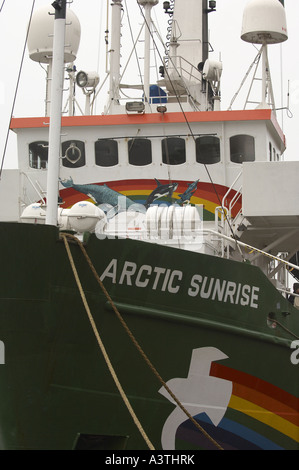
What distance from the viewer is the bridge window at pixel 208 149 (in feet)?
43.0

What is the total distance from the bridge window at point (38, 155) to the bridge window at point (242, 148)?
120 inches

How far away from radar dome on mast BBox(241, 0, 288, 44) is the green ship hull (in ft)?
19.3

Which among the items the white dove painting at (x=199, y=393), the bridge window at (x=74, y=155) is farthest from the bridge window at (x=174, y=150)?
the white dove painting at (x=199, y=393)

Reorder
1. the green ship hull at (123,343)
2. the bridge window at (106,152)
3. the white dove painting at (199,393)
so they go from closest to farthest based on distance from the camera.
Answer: the green ship hull at (123,343), the white dove painting at (199,393), the bridge window at (106,152)

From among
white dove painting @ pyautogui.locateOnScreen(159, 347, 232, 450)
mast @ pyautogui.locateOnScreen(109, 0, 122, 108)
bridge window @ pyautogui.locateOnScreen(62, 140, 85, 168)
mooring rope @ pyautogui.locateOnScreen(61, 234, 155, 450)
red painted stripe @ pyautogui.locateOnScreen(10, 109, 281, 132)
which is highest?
mast @ pyautogui.locateOnScreen(109, 0, 122, 108)

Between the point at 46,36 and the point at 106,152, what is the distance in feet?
7.54

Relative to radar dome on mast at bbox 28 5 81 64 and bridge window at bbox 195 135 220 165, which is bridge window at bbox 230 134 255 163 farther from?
radar dome on mast at bbox 28 5 81 64

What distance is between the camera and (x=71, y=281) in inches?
332

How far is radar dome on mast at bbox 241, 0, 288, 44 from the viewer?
1391 centimetres

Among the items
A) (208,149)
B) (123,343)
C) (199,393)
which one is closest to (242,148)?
(208,149)

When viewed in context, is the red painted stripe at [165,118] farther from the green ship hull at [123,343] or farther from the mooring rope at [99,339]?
the mooring rope at [99,339]

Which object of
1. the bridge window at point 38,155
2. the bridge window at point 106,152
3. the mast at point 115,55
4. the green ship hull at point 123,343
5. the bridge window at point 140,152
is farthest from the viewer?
the mast at point 115,55

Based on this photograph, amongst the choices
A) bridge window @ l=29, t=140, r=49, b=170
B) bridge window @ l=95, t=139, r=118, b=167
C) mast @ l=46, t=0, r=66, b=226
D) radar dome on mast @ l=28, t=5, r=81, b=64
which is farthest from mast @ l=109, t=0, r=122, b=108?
mast @ l=46, t=0, r=66, b=226

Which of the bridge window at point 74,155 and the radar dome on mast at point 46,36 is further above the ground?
the radar dome on mast at point 46,36
